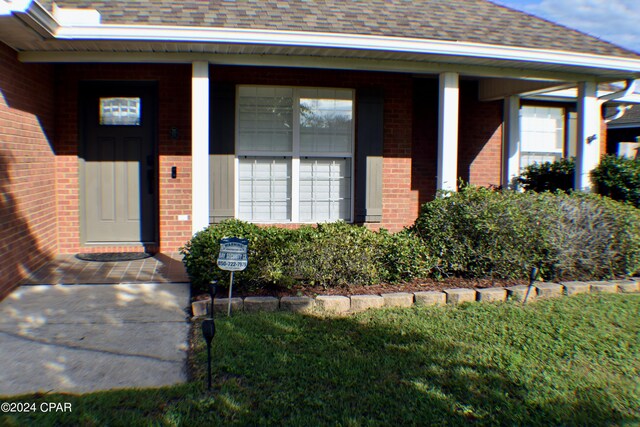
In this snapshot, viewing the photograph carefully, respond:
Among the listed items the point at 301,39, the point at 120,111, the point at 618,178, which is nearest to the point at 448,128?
the point at 301,39

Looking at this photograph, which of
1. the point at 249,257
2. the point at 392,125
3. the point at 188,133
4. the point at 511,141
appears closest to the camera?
the point at 249,257

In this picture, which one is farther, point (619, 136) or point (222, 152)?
point (619, 136)

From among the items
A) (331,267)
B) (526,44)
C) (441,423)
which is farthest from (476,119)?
(441,423)

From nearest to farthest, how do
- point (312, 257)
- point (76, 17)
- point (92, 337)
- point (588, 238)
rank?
point (92, 337) < point (312, 257) < point (76, 17) < point (588, 238)

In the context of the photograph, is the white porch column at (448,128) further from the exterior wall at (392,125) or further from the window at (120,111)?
the window at (120,111)

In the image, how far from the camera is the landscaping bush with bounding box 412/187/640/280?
6.34 meters

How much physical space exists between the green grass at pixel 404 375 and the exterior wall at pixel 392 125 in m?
3.45

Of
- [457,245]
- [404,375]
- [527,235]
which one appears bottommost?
[404,375]

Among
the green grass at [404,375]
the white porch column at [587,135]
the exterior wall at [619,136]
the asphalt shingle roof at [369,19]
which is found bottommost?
the green grass at [404,375]

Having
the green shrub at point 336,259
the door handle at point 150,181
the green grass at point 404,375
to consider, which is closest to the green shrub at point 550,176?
the green grass at point 404,375

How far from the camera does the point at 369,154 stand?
827 cm

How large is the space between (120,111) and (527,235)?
18.9ft

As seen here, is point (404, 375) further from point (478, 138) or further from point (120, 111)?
point (478, 138)

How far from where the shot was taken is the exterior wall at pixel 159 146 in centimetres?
770
